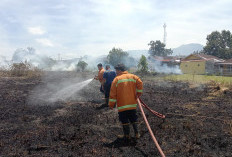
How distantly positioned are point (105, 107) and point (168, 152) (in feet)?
14.2

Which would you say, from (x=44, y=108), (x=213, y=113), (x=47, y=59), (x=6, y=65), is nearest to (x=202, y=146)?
(x=213, y=113)

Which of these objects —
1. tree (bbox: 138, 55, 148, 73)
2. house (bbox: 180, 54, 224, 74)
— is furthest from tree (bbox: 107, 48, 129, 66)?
house (bbox: 180, 54, 224, 74)

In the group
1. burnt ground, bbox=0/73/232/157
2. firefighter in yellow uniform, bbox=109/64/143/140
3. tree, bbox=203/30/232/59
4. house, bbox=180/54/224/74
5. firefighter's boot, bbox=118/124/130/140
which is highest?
tree, bbox=203/30/232/59

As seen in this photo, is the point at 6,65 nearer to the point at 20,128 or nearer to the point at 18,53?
the point at 20,128

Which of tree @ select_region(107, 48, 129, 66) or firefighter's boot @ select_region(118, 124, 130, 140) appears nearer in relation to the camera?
firefighter's boot @ select_region(118, 124, 130, 140)

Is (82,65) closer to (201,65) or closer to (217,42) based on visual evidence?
(201,65)

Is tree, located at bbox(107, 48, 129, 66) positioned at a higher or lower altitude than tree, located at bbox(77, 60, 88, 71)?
higher

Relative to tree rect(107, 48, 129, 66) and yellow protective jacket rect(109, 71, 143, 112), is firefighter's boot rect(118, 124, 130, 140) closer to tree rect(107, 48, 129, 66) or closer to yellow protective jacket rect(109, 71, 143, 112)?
yellow protective jacket rect(109, 71, 143, 112)

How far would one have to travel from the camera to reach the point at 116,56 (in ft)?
133

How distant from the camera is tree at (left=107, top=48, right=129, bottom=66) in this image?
4066cm

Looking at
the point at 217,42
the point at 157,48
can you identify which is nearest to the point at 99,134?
the point at 217,42

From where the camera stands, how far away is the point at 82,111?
735cm

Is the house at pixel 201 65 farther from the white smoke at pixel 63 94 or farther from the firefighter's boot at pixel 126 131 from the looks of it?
the firefighter's boot at pixel 126 131

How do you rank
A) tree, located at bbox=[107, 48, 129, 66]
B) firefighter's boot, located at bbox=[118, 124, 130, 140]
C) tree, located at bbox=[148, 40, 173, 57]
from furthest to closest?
1. tree, located at bbox=[148, 40, 173, 57]
2. tree, located at bbox=[107, 48, 129, 66]
3. firefighter's boot, located at bbox=[118, 124, 130, 140]
